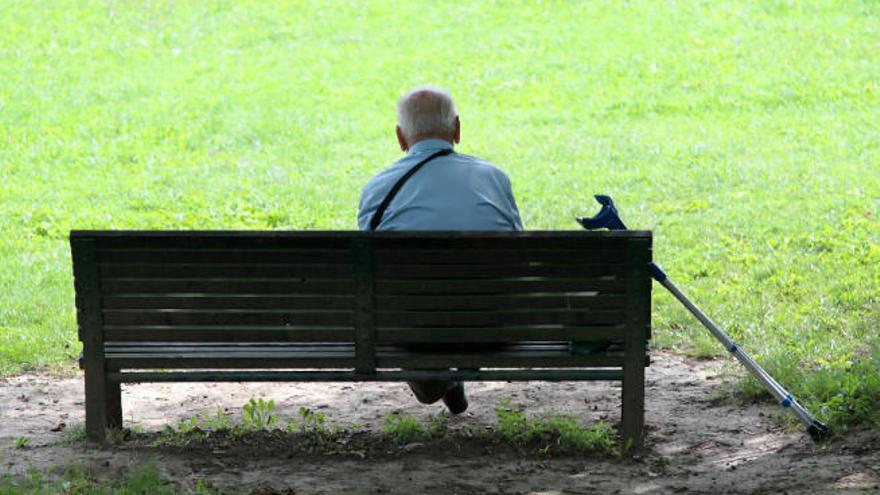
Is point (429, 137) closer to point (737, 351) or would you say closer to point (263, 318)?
point (263, 318)

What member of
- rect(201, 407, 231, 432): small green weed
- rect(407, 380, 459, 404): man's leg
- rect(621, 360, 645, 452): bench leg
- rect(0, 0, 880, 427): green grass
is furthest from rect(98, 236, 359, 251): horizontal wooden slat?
rect(0, 0, 880, 427): green grass

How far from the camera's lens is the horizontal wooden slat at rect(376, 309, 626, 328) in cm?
564

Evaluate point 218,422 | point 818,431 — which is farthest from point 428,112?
point 818,431

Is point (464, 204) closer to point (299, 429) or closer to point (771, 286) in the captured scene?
point (299, 429)

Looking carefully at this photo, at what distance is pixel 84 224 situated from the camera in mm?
11969

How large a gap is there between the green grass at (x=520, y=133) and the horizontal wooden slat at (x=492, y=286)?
1224mm

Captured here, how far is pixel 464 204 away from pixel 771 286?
4.01 meters

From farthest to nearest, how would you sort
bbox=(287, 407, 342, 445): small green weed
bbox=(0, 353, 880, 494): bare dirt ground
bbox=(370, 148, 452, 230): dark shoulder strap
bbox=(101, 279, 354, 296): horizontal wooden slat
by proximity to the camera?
1. bbox=(287, 407, 342, 445): small green weed
2. bbox=(370, 148, 452, 230): dark shoulder strap
3. bbox=(101, 279, 354, 296): horizontal wooden slat
4. bbox=(0, 353, 880, 494): bare dirt ground

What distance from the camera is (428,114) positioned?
6.05 metres

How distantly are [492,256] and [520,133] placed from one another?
9.52m

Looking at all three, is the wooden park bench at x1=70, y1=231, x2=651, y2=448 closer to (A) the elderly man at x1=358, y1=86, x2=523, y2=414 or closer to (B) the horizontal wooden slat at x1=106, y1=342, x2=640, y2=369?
(B) the horizontal wooden slat at x1=106, y1=342, x2=640, y2=369

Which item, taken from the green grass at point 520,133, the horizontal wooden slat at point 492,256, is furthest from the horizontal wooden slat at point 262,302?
the green grass at point 520,133

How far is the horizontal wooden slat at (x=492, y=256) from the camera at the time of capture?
5574mm

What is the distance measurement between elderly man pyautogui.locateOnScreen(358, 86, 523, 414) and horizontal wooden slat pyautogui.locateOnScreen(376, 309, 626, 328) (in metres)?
0.41
